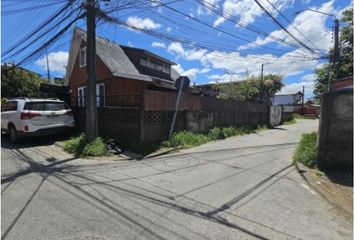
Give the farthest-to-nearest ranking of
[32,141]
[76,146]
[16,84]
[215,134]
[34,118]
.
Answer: [16,84] → [215,134] → [32,141] → [34,118] → [76,146]

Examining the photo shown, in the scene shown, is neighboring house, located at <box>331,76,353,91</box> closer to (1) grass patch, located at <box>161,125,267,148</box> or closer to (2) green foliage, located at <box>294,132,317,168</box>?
(2) green foliage, located at <box>294,132,317,168</box>

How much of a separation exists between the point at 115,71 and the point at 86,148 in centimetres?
642

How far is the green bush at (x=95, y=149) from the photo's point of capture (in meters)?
8.62

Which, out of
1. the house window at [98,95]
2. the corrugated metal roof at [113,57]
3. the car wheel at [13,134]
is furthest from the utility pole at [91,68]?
the house window at [98,95]

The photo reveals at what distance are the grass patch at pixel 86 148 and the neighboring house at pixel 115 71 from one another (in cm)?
332

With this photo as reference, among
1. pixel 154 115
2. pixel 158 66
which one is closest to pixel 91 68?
pixel 154 115

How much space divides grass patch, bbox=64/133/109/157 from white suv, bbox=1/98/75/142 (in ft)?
5.50

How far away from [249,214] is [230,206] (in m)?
0.40

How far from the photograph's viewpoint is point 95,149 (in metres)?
8.73

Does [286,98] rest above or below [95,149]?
above

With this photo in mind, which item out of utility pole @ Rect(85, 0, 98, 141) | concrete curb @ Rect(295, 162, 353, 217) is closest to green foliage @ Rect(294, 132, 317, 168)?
concrete curb @ Rect(295, 162, 353, 217)

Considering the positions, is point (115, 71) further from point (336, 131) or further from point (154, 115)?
point (336, 131)

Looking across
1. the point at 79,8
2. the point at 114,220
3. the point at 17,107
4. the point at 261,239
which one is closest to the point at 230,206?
the point at 261,239

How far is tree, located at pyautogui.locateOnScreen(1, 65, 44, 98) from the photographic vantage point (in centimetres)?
2486
